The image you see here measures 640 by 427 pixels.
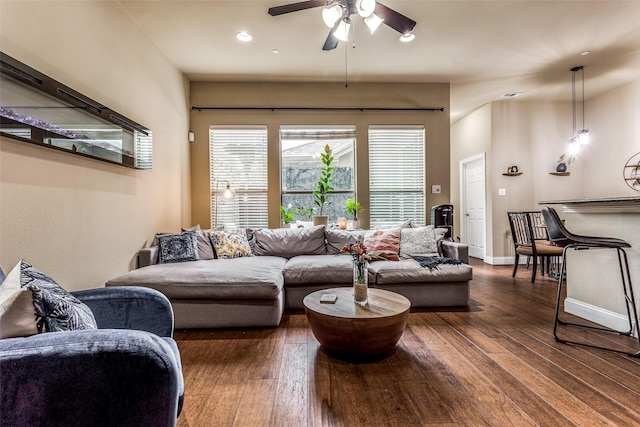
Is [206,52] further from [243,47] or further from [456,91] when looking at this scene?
[456,91]

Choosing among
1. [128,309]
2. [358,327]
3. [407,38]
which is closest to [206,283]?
[128,309]

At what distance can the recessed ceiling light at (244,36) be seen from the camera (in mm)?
3219

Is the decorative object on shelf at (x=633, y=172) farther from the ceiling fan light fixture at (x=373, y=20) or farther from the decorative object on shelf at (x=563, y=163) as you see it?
the ceiling fan light fixture at (x=373, y=20)

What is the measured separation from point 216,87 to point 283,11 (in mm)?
2540

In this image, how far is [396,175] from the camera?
15.1 feet

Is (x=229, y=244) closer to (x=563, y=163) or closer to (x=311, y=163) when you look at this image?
(x=311, y=163)

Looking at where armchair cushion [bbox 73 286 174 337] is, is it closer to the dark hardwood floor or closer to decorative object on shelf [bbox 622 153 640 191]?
the dark hardwood floor

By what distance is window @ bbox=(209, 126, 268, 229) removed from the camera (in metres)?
4.46

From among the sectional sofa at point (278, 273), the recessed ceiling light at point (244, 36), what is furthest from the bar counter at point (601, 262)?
the recessed ceiling light at point (244, 36)

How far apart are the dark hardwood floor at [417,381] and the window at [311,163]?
2.28 m

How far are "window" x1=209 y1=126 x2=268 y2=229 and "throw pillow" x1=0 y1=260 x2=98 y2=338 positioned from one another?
10.8 feet

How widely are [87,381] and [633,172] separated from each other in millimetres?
6820

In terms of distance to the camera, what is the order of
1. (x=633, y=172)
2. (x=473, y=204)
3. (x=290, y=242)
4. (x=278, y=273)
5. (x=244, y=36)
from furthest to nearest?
(x=473, y=204)
(x=633, y=172)
(x=290, y=242)
(x=244, y=36)
(x=278, y=273)

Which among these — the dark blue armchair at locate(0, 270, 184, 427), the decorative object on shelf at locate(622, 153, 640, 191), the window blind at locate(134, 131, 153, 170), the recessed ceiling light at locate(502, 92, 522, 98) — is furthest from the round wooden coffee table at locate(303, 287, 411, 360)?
the decorative object on shelf at locate(622, 153, 640, 191)
